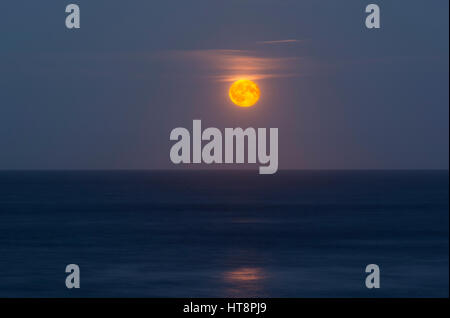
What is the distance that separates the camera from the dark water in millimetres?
33062

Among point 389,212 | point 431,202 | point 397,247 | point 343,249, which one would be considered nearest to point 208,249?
point 343,249

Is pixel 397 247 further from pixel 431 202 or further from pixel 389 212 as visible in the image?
pixel 431 202

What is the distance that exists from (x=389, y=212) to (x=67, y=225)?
38228 millimetres

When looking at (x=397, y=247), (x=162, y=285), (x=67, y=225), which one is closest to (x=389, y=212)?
(x=397, y=247)

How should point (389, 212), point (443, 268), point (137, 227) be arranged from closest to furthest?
1. point (443, 268)
2. point (137, 227)
3. point (389, 212)

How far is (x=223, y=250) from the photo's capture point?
4897cm

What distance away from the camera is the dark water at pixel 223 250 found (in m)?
33.1

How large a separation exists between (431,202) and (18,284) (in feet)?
242
